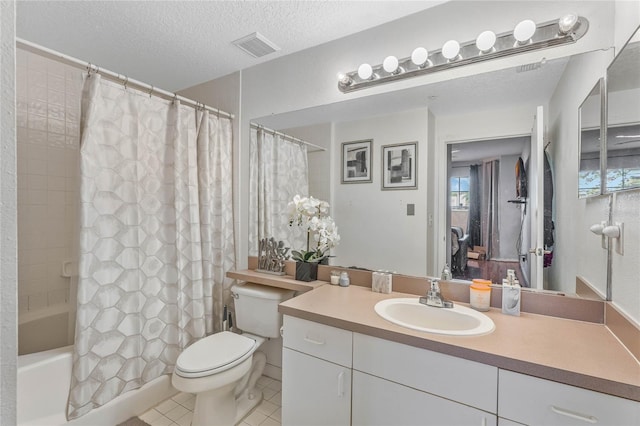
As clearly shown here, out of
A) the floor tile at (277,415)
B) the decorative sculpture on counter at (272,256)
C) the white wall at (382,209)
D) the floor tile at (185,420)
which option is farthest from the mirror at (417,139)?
the floor tile at (185,420)

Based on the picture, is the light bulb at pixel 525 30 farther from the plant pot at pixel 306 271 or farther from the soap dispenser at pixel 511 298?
the plant pot at pixel 306 271

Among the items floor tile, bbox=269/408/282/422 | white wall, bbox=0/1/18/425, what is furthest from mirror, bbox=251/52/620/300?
white wall, bbox=0/1/18/425

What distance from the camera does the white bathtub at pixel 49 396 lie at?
1.44 m

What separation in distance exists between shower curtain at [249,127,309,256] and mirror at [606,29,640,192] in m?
1.50

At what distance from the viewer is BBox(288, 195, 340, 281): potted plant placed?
1.87 m

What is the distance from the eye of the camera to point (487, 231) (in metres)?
1.47

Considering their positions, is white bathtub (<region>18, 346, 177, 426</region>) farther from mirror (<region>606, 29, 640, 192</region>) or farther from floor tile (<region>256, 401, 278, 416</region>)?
mirror (<region>606, 29, 640, 192</region>)

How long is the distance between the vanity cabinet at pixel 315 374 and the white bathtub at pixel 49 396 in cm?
107

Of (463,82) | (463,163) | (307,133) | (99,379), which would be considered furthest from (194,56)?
(99,379)

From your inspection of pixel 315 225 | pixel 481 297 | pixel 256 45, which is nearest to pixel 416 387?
pixel 481 297

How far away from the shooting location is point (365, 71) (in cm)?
170

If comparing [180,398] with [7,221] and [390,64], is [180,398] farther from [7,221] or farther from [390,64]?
[390,64]

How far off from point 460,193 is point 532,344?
30.1 inches

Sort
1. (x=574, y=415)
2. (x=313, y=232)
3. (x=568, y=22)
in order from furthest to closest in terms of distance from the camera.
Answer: (x=313, y=232)
(x=568, y=22)
(x=574, y=415)
